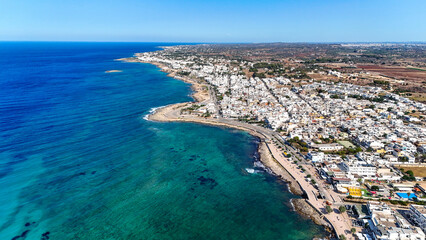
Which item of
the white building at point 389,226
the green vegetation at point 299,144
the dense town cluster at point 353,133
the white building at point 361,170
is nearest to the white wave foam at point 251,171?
the dense town cluster at point 353,133

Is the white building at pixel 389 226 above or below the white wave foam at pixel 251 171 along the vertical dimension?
above

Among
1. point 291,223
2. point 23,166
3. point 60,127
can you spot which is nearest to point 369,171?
point 291,223

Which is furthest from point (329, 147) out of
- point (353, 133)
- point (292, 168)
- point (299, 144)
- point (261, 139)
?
point (261, 139)

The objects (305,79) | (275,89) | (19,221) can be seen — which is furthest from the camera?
(305,79)

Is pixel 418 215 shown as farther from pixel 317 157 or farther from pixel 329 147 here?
pixel 329 147

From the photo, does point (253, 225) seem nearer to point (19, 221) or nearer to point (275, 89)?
point (19, 221)

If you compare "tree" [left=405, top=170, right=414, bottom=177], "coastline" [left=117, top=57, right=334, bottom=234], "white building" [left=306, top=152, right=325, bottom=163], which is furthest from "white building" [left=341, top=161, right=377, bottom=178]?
"coastline" [left=117, top=57, right=334, bottom=234]

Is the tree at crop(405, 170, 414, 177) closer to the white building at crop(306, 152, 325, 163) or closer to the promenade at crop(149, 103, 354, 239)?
the white building at crop(306, 152, 325, 163)

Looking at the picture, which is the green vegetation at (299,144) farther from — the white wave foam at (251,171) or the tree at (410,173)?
the tree at (410,173)
